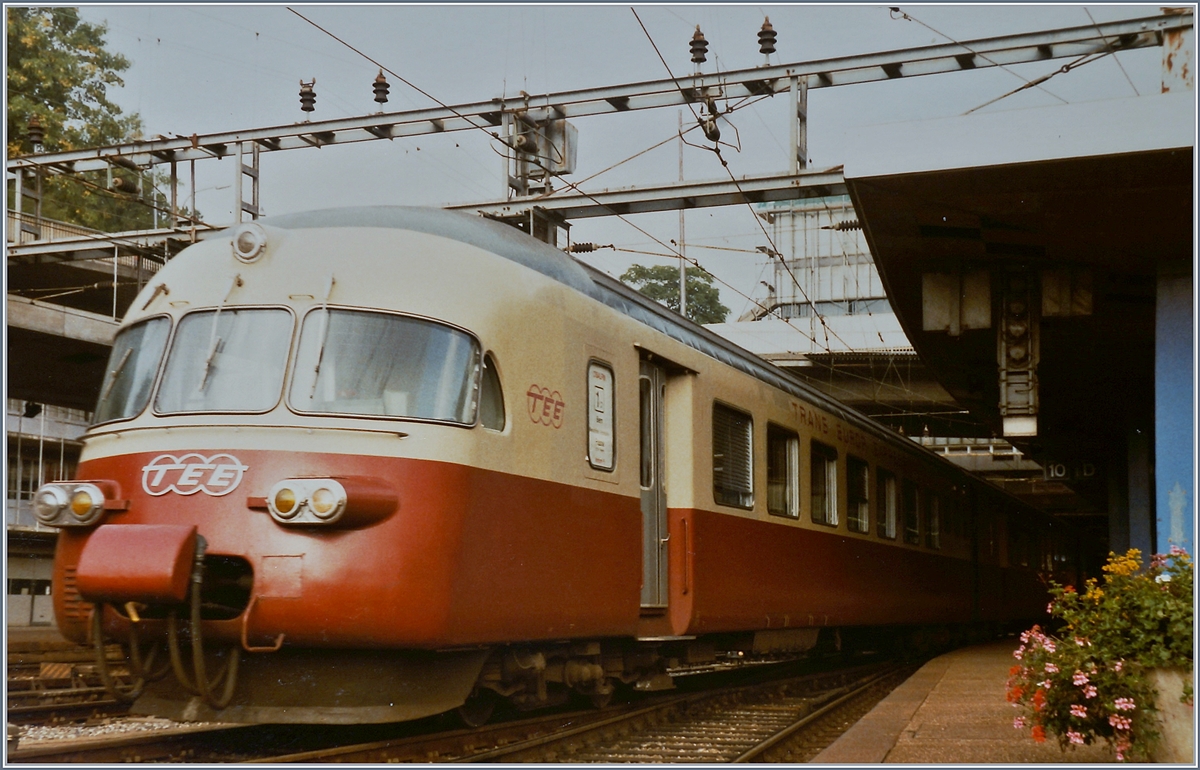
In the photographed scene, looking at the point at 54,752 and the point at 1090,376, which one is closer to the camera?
the point at 54,752

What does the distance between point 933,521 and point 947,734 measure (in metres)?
10.4

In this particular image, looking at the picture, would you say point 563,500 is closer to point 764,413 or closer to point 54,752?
point 54,752

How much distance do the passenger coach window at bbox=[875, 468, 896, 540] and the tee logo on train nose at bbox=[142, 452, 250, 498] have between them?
10057 mm

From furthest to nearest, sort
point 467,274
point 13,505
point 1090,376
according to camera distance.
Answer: point 13,505, point 1090,376, point 467,274

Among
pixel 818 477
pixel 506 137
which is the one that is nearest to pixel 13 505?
pixel 506 137

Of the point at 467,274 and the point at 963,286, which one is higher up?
the point at 963,286

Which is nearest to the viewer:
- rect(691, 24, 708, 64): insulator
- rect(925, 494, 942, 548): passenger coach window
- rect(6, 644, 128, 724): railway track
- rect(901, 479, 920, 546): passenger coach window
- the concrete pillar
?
rect(6, 644, 128, 724): railway track

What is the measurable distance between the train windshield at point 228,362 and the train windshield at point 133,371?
0.16 metres

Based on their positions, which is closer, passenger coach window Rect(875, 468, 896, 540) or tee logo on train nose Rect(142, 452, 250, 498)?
tee logo on train nose Rect(142, 452, 250, 498)

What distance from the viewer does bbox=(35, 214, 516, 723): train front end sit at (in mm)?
6469

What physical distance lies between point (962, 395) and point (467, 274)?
1429 centimetres

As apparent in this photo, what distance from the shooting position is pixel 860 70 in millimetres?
13383

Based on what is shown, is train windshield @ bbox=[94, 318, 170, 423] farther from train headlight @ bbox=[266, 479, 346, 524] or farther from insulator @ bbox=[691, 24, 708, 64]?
insulator @ bbox=[691, 24, 708, 64]

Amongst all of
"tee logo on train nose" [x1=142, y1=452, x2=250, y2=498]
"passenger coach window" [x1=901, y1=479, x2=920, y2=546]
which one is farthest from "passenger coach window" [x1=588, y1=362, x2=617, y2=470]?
"passenger coach window" [x1=901, y1=479, x2=920, y2=546]
